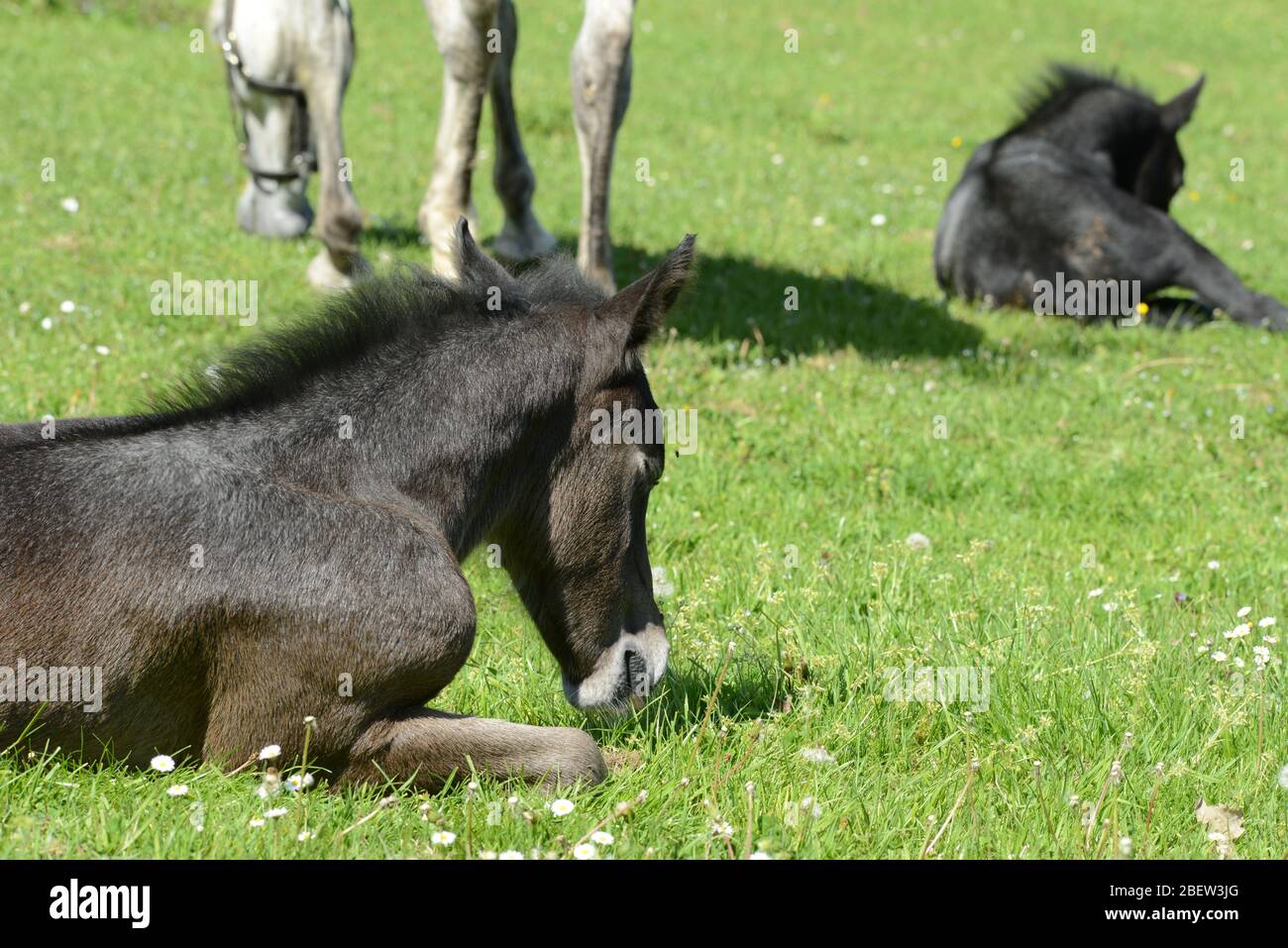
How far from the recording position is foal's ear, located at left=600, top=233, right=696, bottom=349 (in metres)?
4.08

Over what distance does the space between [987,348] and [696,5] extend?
68.0ft

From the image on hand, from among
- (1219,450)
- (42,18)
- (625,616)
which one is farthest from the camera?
(42,18)

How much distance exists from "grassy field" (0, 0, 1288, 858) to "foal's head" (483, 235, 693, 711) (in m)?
0.24

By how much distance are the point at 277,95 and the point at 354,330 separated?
6321 mm

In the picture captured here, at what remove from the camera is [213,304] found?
29.2 feet

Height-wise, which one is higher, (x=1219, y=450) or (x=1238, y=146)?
(x=1238, y=146)

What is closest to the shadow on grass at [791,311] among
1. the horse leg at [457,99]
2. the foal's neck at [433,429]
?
the horse leg at [457,99]

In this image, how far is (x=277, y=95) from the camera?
9891 millimetres

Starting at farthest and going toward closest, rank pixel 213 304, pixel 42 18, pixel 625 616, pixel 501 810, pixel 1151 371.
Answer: pixel 42 18 → pixel 1151 371 → pixel 213 304 → pixel 625 616 → pixel 501 810

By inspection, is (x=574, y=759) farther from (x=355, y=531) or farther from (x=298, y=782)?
(x=355, y=531)

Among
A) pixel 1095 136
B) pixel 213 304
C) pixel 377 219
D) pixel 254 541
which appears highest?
pixel 1095 136

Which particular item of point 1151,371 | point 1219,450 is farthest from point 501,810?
point 1151,371

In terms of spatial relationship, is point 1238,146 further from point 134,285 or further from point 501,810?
point 501,810

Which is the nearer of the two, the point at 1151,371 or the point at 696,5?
the point at 1151,371
